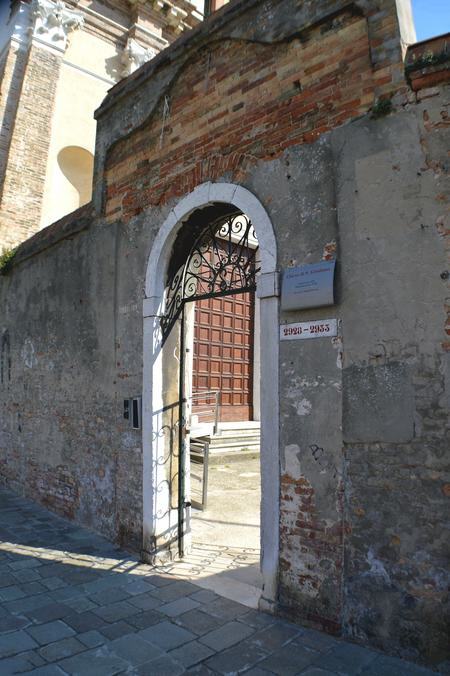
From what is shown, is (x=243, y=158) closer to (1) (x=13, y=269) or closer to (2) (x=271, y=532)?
(2) (x=271, y=532)

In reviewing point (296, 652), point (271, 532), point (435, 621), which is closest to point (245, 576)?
point (271, 532)

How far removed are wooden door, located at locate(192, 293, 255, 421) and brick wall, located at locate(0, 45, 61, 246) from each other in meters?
4.06

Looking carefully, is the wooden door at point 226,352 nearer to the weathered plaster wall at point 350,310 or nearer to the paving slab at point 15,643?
the weathered plaster wall at point 350,310

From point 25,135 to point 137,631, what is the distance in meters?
10.1

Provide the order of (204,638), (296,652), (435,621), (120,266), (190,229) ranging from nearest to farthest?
(435,621)
(296,652)
(204,638)
(190,229)
(120,266)

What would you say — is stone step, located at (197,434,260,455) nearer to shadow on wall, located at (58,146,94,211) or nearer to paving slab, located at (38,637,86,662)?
paving slab, located at (38,637,86,662)

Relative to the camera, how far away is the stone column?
1005 cm

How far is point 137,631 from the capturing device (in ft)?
→ 11.3

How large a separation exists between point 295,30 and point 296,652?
4.45 m

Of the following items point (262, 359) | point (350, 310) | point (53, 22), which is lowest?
point (262, 359)

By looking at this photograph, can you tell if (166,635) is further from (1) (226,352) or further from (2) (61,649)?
(1) (226,352)

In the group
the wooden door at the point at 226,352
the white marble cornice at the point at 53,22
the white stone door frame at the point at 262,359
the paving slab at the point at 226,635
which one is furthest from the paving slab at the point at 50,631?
the white marble cornice at the point at 53,22

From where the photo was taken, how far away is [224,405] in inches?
454

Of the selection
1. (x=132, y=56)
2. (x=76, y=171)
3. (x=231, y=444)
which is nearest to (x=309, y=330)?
(x=231, y=444)
